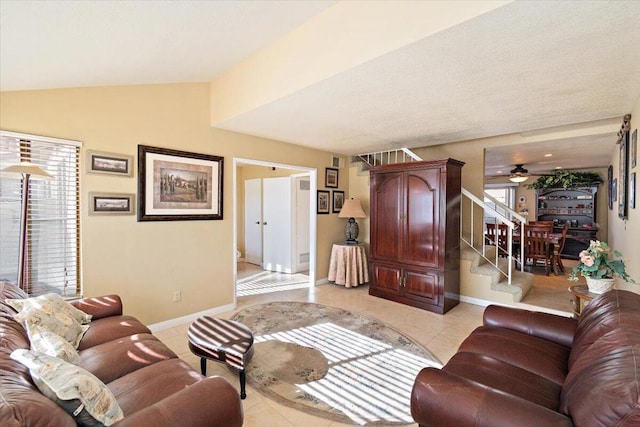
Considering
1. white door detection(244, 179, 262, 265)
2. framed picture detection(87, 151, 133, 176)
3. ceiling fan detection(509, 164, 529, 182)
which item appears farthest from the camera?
white door detection(244, 179, 262, 265)

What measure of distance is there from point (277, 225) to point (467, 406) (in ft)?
17.1

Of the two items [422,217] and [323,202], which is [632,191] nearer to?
[422,217]

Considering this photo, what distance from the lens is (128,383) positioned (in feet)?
4.92

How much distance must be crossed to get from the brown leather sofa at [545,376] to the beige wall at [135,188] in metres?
2.95

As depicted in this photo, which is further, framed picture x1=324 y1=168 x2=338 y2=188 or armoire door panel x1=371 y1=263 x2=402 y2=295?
framed picture x1=324 y1=168 x2=338 y2=188

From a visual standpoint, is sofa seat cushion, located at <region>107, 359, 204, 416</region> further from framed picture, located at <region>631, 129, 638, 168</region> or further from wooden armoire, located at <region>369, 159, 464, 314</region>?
framed picture, located at <region>631, 129, 638, 168</region>

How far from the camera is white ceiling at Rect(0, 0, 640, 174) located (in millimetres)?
1604

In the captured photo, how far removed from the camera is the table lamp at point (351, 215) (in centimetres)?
507

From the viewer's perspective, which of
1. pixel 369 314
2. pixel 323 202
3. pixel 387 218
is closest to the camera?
pixel 369 314

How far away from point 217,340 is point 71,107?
2458 millimetres

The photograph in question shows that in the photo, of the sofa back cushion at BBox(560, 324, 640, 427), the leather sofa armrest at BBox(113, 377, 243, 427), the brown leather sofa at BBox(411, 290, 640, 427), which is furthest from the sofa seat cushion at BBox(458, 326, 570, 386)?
the leather sofa armrest at BBox(113, 377, 243, 427)

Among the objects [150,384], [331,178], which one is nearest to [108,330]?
[150,384]

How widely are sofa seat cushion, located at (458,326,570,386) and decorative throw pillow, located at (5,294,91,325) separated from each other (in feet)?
8.47

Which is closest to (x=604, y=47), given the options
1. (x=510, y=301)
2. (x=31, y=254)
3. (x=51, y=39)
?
(x=510, y=301)
